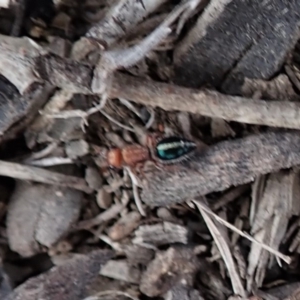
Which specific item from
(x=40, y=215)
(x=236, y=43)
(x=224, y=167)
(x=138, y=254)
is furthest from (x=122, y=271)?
(x=236, y=43)

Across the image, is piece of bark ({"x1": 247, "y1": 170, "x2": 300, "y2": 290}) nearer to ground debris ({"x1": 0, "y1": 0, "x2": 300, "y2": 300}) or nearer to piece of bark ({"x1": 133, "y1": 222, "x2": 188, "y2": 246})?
ground debris ({"x1": 0, "y1": 0, "x2": 300, "y2": 300})

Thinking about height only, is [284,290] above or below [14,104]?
below

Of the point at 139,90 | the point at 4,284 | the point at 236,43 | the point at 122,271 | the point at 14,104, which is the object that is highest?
the point at 236,43

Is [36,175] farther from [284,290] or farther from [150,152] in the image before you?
[284,290]

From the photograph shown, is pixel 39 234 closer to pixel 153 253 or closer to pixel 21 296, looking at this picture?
pixel 21 296

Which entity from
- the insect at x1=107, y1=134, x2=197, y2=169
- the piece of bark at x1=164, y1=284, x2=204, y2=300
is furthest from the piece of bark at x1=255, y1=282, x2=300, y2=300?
the insect at x1=107, y1=134, x2=197, y2=169

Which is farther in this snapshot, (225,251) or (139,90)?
(225,251)

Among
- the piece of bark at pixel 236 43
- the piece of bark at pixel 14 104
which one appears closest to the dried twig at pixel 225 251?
the piece of bark at pixel 236 43

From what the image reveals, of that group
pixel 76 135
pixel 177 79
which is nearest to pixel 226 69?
pixel 177 79
